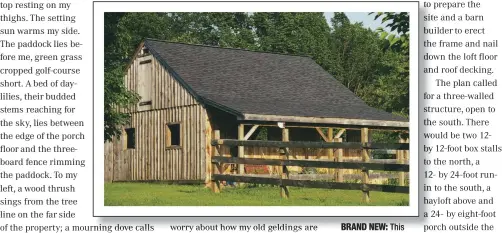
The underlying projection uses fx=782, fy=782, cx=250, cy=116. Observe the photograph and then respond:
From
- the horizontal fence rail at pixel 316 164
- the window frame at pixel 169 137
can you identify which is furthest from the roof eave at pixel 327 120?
the window frame at pixel 169 137

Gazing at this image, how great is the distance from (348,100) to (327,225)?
19.3 metres

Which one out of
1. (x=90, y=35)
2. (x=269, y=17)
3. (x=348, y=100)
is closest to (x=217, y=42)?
(x=269, y=17)

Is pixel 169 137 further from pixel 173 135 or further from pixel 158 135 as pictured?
pixel 173 135

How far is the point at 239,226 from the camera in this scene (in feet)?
40.9

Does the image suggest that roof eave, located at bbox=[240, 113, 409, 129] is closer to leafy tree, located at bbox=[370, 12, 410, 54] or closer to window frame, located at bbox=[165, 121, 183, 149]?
window frame, located at bbox=[165, 121, 183, 149]

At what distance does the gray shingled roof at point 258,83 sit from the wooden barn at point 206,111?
0.15 ft

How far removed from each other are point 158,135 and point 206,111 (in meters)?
2.91

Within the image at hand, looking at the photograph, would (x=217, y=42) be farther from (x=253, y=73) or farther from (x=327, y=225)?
(x=327, y=225)

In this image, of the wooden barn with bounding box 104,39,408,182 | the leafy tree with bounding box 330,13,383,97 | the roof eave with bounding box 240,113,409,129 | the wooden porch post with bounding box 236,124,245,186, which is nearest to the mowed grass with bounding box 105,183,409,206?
the roof eave with bounding box 240,113,409,129

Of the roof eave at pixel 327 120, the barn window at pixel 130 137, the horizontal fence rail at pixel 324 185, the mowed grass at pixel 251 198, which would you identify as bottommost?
the mowed grass at pixel 251 198

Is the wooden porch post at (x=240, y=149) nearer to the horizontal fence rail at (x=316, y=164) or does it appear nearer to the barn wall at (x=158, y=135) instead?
the barn wall at (x=158, y=135)

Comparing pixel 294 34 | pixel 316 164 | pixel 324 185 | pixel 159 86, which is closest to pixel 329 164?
pixel 316 164

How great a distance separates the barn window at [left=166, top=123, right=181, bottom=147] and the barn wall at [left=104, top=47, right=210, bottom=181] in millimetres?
172

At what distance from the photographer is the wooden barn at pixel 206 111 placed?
25.8m
